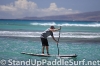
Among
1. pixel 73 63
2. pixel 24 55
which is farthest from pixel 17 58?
pixel 73 63

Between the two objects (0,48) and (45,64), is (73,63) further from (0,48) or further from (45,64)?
(0,48)

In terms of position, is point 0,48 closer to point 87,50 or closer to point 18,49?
point 18,49

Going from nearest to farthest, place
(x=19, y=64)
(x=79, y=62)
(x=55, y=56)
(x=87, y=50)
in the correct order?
(x=19, y=64), (x=79, y=62), (x=55, y=56), (x=87, y=50)

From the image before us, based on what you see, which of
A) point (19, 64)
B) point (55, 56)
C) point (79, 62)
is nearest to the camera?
point (19, 64)

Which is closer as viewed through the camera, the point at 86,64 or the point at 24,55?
the point at 86,64


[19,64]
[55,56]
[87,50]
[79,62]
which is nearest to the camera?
[19,64]

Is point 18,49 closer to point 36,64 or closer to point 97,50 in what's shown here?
point 36,64

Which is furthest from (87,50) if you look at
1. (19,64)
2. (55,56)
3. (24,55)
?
(19,64)

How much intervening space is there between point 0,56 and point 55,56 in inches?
104

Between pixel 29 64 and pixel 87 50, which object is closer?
pixel 29 64

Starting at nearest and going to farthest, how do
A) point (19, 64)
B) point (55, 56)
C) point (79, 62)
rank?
1. point (19, 64)
2. point (79, 62)
3. point (55, 56)

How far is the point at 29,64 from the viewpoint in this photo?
9.32m

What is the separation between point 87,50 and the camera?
1262cm

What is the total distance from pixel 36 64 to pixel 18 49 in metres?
3.53
